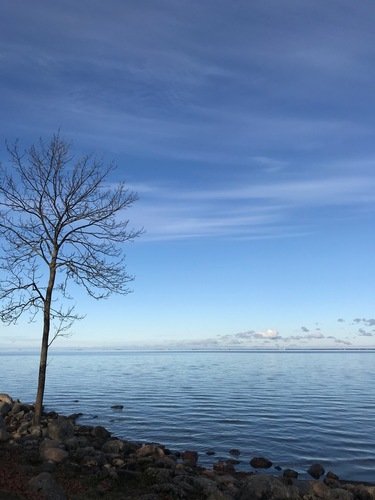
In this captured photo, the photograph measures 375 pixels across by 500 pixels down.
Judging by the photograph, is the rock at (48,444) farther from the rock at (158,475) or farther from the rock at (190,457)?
the rock at (190,457)

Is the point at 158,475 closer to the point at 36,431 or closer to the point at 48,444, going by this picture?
the point at 48,444

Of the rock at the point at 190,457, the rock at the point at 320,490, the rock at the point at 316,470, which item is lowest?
the rock at the point at 316,470

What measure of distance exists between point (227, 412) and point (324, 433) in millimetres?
9278

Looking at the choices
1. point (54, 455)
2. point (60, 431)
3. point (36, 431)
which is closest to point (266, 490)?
point (54, 455)

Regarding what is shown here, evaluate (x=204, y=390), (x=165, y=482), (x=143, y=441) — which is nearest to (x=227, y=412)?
(x=143, y=441)

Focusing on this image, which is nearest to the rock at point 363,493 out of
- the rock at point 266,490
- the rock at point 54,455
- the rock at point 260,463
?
the rock at point 266,490

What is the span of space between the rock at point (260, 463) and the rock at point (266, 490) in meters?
5.93

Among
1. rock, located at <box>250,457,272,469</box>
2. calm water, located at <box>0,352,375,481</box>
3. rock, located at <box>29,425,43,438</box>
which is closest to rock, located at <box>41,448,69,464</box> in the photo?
rock, located at <box>29,425,43,438</box>

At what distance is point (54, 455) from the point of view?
16.2 m

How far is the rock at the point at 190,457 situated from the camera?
817 inches

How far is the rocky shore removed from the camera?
12.7 meters

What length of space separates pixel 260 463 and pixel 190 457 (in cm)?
319

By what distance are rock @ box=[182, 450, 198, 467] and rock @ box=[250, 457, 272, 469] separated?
2595mm

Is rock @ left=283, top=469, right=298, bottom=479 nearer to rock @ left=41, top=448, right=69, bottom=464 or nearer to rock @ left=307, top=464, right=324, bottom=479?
rock @ left=307, top=464, right=324, bottom=479
